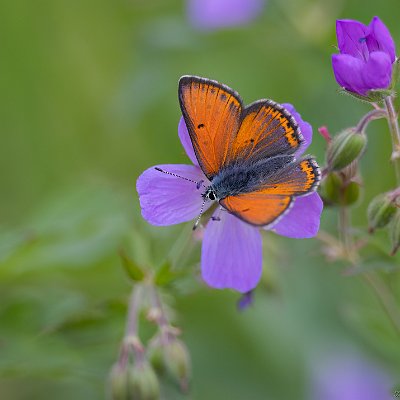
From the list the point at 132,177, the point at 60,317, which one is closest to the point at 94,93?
the point at 132,177

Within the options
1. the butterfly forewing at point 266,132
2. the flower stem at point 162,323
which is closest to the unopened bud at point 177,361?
the flower stem at point 162,323

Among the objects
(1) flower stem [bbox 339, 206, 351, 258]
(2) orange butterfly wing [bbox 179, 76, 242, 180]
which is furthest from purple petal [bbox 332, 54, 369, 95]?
(1) flower stem [bbox 339, 206, 351, 258]

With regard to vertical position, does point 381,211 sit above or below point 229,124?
below

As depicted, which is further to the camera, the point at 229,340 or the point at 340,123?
the point at 229,340

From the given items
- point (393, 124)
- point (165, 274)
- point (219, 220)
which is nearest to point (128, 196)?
point (165, 274)

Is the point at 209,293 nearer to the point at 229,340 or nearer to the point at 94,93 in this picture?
the point at 229,340

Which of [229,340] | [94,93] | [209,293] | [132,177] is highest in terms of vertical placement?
[94,93]

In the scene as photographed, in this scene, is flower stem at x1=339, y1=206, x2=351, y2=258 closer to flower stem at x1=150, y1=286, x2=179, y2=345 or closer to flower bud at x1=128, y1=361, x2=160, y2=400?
flower stem at x1=150, y1=286, x2=179, y2=345

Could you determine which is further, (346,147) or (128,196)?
(128,196)

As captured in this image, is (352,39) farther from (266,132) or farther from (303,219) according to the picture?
(303,219)
